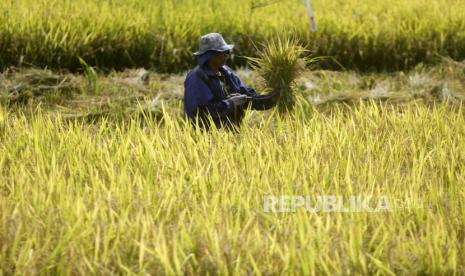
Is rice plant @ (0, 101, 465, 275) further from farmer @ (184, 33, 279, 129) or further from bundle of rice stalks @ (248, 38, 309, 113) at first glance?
bundle of rice stalks @ (248, 38, 309, 113)

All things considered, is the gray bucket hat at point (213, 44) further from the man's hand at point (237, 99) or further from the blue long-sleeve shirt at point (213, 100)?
the man's hand at point (237, 99)

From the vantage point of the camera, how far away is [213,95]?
3.49 meters

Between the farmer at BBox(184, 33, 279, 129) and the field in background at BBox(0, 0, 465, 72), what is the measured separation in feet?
7.02

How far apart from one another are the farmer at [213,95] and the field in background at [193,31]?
2.14 m

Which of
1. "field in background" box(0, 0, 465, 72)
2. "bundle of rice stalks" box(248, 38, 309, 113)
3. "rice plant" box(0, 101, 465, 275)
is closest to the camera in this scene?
"rice plant" box(0, 101, 465, 275)

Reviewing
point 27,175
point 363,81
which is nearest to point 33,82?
point 363,81

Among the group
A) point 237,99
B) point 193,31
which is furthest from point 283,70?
point 193,31

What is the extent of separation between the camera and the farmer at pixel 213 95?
3424mm

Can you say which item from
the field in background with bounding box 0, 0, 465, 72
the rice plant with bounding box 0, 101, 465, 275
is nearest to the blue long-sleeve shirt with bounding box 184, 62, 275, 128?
the rice plant with bounding box 0, 101, 465, 275

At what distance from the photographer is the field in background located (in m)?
5.91

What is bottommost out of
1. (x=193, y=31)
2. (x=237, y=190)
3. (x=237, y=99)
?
(x=193, y=31)

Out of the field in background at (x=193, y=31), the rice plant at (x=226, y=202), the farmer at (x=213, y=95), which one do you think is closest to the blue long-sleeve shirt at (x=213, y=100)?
the farmer at (x=213, y=95)

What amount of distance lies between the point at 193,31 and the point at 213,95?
3.02 metres

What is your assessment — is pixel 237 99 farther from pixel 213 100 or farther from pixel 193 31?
pixel 193 31
